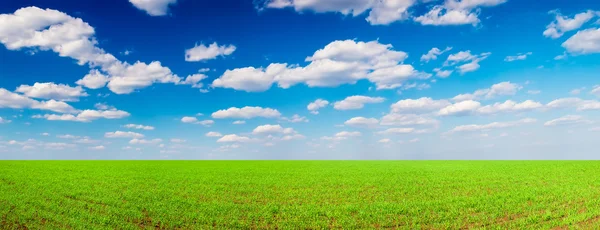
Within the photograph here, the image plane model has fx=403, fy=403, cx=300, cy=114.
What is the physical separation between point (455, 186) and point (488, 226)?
14031 millimetres

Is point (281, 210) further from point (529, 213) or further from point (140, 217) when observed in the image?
point (529, 213)

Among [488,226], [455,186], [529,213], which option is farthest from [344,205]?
[455,186]

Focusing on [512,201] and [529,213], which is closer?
[529,213]

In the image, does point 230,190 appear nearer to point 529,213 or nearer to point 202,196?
point 202,196

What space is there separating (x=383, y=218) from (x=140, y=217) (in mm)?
11427

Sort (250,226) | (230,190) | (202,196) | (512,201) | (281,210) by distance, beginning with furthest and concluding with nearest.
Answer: (230,190), (202,196), (512,201), (281,210), (250,226)

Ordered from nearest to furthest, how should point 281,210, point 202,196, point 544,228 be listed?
point 544,228
point 281,210
point 202,196

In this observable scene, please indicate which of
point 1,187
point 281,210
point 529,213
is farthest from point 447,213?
point 1,187

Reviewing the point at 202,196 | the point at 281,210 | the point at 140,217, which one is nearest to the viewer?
the point at 140,217

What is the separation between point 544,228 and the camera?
53.9ft

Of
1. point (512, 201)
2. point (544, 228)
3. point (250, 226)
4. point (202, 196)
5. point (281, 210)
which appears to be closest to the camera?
point (544, 228)

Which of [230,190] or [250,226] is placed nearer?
[250,226]

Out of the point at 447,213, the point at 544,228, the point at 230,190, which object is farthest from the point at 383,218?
the point at 230,190

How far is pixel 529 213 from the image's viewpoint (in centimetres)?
1956
